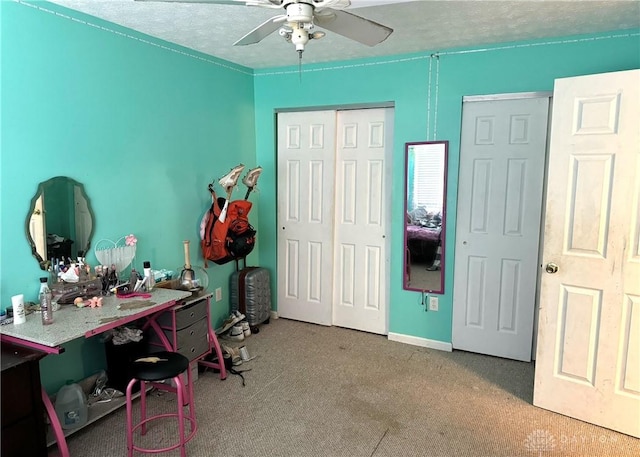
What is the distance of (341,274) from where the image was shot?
13.4ft

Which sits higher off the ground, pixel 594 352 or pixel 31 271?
pixel 31 271

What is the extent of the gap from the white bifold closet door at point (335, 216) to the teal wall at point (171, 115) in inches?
5.1

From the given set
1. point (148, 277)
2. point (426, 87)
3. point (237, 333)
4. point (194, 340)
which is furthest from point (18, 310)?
point (426, 87)

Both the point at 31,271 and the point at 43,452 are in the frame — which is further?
the point at 31,271

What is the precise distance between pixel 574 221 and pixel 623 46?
1307mm

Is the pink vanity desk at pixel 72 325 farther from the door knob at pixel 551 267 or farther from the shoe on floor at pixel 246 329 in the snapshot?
the door knob at pixel 551 267

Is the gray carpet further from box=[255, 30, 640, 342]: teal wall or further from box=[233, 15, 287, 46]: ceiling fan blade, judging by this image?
box=[233, 15, 287, 46]: ceiling fan blade

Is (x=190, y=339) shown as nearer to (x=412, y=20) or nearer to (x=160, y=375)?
(x=160, y=375)

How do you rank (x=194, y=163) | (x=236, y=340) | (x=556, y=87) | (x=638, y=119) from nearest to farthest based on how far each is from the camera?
(x=638, y=119) < (x=556, y=87) < (x=194, y=163) < (x=236, y=340)

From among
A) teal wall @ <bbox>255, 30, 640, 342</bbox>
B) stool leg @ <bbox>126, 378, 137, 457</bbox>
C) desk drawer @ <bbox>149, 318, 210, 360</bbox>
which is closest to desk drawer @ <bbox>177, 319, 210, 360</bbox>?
desk drawer @ <bbox>149, 318, 210, 360</bbox>

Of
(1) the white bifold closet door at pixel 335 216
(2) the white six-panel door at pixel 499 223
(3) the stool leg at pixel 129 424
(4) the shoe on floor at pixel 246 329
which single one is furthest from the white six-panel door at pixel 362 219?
(3) the stool leg at pixel 129 424

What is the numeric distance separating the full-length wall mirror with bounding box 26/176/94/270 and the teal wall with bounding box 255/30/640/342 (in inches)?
72.6

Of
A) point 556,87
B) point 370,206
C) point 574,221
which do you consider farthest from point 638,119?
point 370,206

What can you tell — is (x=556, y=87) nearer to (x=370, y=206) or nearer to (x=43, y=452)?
(x=370, y=206)
